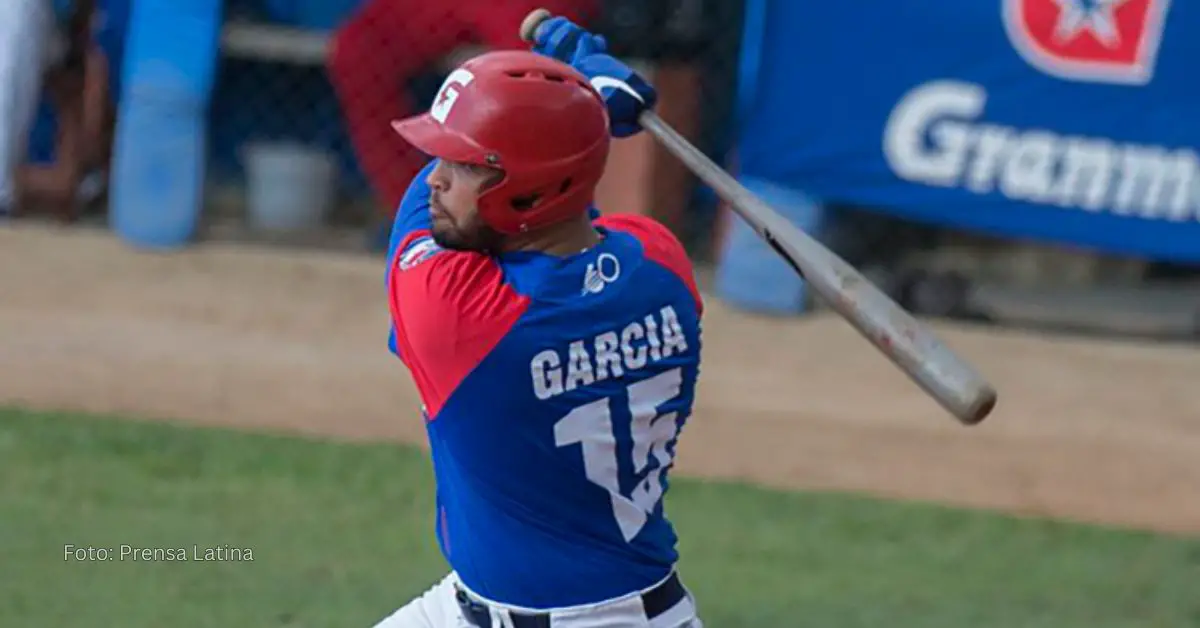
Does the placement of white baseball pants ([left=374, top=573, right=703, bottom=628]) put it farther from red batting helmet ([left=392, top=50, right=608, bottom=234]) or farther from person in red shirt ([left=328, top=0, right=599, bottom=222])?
person in red shirt ([left=328, top=0, right=599, bottom=222])

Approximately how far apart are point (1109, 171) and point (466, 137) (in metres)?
4.44

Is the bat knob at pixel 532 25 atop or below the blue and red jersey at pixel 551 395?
atop

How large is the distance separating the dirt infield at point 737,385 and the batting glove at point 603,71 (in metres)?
2.35

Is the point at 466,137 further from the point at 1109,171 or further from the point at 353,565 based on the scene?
the point at 1109,171

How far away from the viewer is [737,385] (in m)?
6.01

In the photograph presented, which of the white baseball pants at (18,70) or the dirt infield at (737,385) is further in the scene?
the white baseball pants at (18,70)

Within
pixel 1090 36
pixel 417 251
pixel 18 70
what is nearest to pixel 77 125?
pixel 18 70

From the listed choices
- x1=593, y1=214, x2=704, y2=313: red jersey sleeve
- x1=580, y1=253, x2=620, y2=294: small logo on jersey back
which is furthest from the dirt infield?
x1=580, y1=253, x2=620, y2=294: small logo on jersey back

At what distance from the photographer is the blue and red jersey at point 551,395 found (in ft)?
8.37

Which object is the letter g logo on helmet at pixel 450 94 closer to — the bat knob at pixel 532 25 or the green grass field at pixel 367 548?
the bat knob at pixel 532 25

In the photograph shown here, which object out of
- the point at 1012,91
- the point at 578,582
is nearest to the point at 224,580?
the point at 578,582

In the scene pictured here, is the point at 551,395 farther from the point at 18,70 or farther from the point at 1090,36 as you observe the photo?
the point at 18,70

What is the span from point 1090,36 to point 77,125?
13.7 feet

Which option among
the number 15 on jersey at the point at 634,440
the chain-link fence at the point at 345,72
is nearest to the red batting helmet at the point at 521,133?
the number 15 on jersey at the point at 634,440
